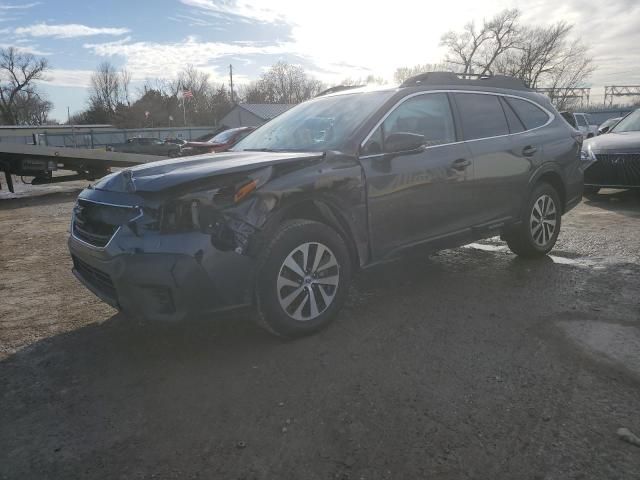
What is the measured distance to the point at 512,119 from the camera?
16.0ft

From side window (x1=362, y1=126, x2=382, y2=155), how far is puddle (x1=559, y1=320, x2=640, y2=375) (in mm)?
1857

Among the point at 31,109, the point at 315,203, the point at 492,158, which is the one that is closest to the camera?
the point at 315,203

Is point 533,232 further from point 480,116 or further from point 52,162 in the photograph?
point 52,162

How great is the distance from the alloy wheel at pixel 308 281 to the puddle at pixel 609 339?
66.6 inches

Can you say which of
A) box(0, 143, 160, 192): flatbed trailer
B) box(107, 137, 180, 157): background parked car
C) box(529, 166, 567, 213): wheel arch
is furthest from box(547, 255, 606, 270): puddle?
box(107, 137, 180, 157): background parked car

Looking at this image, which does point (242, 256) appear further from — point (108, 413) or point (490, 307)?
point (490, 307)

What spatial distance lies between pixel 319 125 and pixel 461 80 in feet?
5.04

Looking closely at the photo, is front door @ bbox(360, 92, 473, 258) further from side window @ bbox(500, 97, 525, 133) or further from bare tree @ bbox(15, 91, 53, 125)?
bare tree @ bbox(15, 91, 53, 125)

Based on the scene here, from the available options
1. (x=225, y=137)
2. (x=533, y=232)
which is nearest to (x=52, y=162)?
(x=225, y=137)

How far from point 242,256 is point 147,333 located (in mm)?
1168

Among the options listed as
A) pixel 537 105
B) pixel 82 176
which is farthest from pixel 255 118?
pixel 537 105

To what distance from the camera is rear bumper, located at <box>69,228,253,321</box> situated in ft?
9.07

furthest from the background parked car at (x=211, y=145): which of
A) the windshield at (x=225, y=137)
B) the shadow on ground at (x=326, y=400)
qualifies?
the shadow on ground at (x=326, y=400)

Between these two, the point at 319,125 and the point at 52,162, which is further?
the point at 52,162
